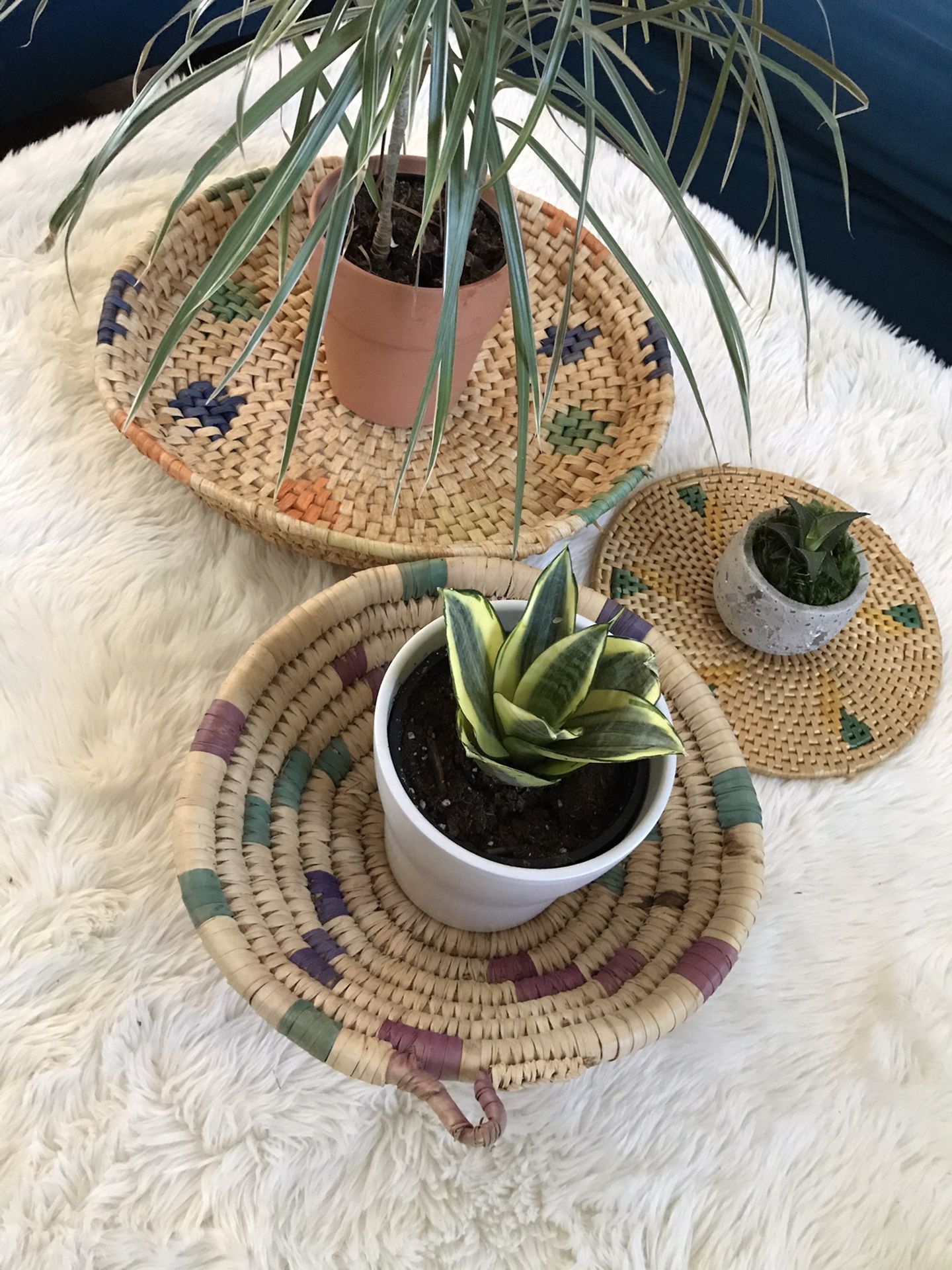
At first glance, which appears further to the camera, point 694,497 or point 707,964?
point 694,497

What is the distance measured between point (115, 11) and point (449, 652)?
87cm

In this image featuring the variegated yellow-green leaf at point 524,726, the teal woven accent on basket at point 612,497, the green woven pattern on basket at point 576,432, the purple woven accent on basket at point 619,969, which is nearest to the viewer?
the variegated yellow-green leaf at point 524,726

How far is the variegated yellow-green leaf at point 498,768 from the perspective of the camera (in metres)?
0.39

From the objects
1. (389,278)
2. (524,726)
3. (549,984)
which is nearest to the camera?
(524,726)

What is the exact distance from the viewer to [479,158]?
393 millimetres

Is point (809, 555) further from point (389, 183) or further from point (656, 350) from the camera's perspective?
point (389, 183)

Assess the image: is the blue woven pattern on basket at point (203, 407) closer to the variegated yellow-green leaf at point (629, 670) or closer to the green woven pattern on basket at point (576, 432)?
the green woven pattern on basket at point (576, 432)

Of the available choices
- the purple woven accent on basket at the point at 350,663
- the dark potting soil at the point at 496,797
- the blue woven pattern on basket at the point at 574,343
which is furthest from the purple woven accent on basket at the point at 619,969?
the blue woven pattern on basket at the point at 574,343

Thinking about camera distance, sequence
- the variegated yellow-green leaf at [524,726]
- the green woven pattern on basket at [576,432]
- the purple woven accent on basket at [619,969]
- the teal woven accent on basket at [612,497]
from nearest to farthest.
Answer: the variegated yellow-green leaf at [524,726] → the purple woven accent on basket at [619,969] → the teal woven accent on basket at [612,497] → the green woven pattern on basket at [576,432]

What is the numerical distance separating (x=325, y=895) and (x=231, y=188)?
0.54 meters

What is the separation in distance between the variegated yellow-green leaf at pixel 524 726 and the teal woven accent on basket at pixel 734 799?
15cm

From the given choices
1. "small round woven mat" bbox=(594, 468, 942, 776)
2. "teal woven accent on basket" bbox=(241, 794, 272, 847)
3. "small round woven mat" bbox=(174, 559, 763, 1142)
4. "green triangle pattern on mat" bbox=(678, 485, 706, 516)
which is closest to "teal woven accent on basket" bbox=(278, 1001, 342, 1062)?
"small round woven mat" bbox=(174, 559, 763, 1142)

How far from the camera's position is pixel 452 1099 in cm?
40

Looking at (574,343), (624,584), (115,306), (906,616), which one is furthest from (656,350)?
(115,306)
